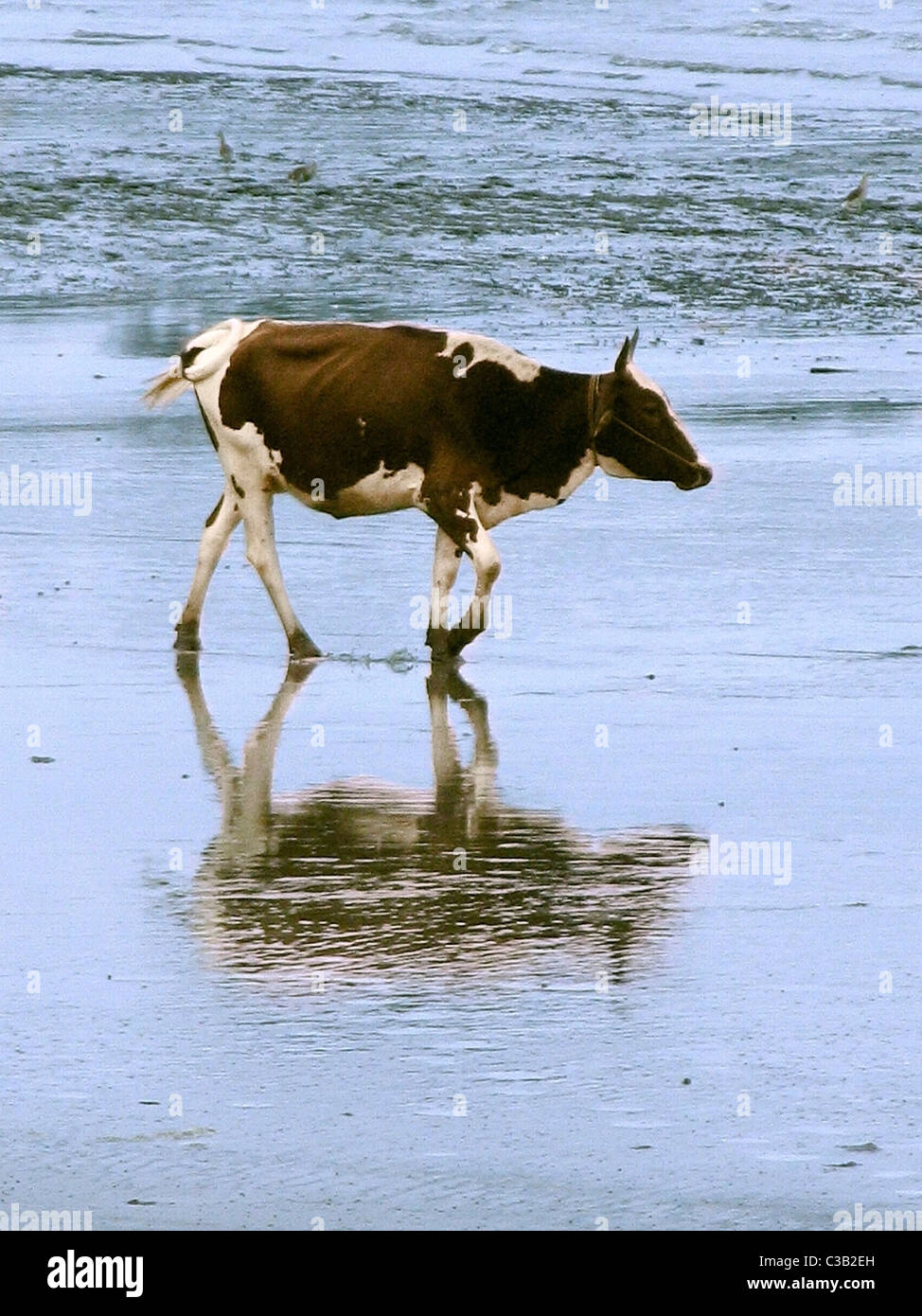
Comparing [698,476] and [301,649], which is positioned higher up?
[698,476]

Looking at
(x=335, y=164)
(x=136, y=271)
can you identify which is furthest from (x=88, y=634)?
(x=335, y=164)

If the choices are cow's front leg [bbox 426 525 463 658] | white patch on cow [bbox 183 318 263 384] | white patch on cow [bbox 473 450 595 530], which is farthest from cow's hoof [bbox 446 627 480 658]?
white patch on cow [bbox 183 318 263 384]

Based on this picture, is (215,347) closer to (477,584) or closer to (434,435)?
(434,435)

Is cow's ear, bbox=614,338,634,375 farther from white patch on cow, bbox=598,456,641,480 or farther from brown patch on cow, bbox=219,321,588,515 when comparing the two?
white patch on cow, bbox=598,456,641,480

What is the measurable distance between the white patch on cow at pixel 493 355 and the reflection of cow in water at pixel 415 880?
2542mm

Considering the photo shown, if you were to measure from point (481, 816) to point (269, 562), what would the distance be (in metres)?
3.25

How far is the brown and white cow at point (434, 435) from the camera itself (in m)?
11.9

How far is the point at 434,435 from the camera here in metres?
11.9

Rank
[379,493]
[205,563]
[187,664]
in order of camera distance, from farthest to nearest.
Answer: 1. [205,563]
2. [379,493]
3. [187,664]

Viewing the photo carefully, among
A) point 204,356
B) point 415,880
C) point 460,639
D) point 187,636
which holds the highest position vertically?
point 204,356

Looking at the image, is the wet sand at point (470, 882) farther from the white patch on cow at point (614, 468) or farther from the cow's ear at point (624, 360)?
the cow's ear at point (624, 360)

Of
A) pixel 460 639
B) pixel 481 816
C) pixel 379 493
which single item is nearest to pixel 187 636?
pixel 379 493

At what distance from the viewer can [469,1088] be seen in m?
6.43
